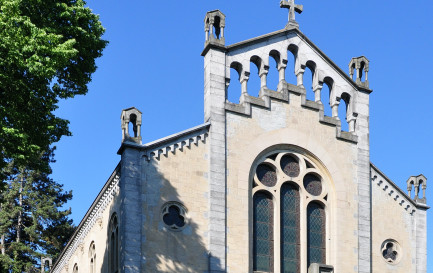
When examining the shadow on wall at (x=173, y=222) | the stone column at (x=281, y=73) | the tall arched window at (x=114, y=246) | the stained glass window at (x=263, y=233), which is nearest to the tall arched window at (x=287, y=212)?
the stained glass window at (x=263, y=233)

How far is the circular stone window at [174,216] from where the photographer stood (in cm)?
2997

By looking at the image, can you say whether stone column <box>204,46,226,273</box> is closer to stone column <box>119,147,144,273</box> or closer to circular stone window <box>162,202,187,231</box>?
circular stone window <box>162,202,187,231</box>

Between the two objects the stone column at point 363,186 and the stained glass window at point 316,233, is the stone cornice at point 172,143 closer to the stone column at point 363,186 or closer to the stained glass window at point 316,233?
the stained glass window at point 316,233

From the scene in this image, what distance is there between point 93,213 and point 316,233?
10.1 meters

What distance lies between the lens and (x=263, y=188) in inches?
1265

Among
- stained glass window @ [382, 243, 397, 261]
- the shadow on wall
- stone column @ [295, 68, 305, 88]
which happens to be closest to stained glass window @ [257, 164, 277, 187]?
the shadow on wall

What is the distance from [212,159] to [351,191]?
6.55m

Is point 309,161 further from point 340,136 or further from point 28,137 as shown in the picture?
point 28,137

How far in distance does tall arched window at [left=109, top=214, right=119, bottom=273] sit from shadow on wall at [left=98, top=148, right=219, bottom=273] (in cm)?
42

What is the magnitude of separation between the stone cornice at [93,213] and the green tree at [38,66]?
14.1 ft

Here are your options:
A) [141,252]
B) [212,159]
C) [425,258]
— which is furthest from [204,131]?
[425,258]

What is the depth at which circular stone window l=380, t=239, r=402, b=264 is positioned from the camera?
34000 mm

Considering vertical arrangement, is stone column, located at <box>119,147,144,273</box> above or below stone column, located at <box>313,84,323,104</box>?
below

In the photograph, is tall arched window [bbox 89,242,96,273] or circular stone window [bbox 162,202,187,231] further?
tall arched window [bbox 89,242,96,273]
